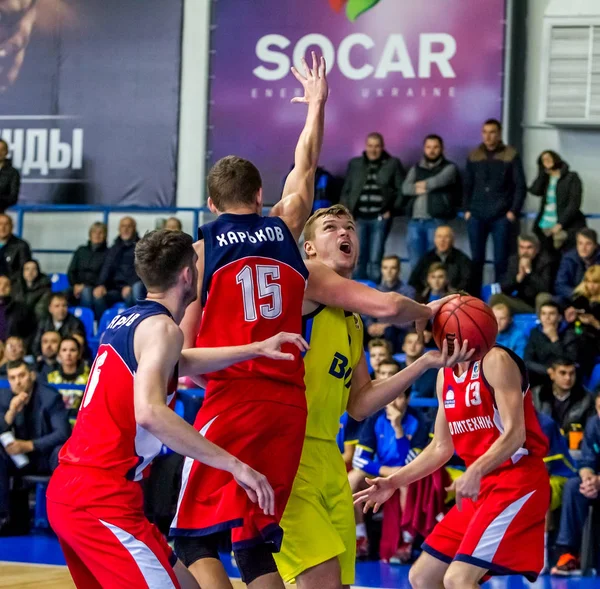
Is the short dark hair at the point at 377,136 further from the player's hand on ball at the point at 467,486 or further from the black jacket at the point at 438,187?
the player's hand on ball at the point at 467,486

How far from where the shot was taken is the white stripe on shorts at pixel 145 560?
13.3ft

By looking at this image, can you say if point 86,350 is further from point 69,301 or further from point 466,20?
point 466,20

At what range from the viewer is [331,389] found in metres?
5.07

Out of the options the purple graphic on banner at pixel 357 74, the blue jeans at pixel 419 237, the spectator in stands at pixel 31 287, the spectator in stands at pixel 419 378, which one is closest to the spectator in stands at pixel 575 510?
the spectator in stands at pixel 419 378

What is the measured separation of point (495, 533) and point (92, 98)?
11548 millimetres

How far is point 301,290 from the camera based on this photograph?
4.71m

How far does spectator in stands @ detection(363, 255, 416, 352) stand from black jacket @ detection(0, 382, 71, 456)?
3298 millimetres

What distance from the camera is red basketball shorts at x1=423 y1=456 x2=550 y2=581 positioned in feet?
17.7

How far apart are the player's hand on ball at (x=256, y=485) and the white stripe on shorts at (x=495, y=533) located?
5.26ft

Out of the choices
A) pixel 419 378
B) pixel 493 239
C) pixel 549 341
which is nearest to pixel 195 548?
pixel 419 378

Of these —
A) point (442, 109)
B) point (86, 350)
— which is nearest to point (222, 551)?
point (86, 350)

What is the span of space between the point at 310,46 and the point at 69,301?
446 cm

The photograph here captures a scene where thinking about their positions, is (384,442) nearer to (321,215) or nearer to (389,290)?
(389,290)

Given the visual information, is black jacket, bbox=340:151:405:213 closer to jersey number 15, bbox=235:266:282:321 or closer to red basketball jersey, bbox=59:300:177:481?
jersey number 15, bbox=235:266:282:321
